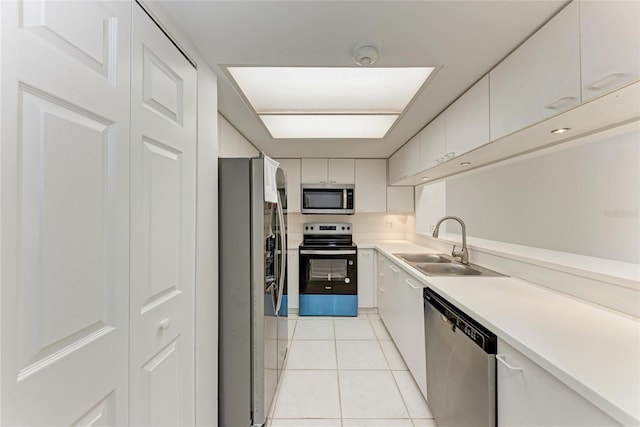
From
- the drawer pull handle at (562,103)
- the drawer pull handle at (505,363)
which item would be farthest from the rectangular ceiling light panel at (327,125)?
the drawer pull handle at (505,363)

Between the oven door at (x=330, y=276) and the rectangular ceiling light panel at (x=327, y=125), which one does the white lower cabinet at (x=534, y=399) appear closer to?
the rectangular ceiling light panel at (x=327, y=125)

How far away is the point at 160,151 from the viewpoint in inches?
39.6

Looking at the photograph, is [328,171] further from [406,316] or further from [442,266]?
[406,316]

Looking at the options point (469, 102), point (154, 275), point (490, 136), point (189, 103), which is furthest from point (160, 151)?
point (469, 102)

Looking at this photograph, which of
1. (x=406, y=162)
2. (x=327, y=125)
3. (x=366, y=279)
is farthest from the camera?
(x=366, y=279)

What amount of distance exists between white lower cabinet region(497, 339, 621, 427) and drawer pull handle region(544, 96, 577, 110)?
0.95 metres

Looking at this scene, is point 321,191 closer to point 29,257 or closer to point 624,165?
point 624,165

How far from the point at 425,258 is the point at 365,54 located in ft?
6.44

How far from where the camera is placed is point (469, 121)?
5.33 feet

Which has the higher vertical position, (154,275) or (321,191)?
(321,191)

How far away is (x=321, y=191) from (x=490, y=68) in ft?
7.94

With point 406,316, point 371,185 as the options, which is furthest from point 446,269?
point 371,185

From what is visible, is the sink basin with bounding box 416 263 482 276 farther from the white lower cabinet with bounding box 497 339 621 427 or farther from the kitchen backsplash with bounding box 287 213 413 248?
the kitchen backsplash with bounding box 287 213 413 248

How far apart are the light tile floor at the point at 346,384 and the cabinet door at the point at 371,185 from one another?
1611 mm
